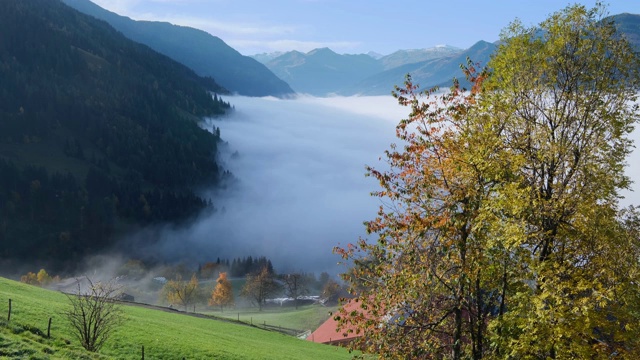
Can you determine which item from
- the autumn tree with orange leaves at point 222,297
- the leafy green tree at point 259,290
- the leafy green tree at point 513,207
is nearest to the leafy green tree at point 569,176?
the leafy green tree at point 513,207

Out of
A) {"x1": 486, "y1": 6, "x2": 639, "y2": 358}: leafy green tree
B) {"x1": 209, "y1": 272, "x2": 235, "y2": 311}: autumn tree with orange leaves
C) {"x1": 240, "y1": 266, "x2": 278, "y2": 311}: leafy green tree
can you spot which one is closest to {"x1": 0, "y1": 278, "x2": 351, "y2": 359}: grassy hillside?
{"x1": 486, "y1": 6, "x2": 639, "y2": 358}: leafy green tree

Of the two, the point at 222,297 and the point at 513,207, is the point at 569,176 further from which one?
the point at 222,297

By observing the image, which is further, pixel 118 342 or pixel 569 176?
pixel 118 342

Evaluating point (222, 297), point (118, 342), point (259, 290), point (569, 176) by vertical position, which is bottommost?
point (259, 290)

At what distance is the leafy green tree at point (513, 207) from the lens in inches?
603

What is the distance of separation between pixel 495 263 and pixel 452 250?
1.49 metres

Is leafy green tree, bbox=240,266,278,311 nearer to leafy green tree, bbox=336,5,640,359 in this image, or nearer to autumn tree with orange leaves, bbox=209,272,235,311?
autumn tree with orange leaves, bbox=209,272,235,311

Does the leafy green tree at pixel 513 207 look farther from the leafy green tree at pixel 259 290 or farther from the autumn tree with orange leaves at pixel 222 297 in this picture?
the leafy green tree at pixel 259 290

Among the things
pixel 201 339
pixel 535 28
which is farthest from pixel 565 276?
pixel 201 339

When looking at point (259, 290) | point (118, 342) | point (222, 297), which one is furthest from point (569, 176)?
point (259, 290)

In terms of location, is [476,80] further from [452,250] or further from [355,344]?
[355,344]

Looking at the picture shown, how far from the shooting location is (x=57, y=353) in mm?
25453

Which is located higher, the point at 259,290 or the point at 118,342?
the point at 118,342

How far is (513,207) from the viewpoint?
50.2ft
